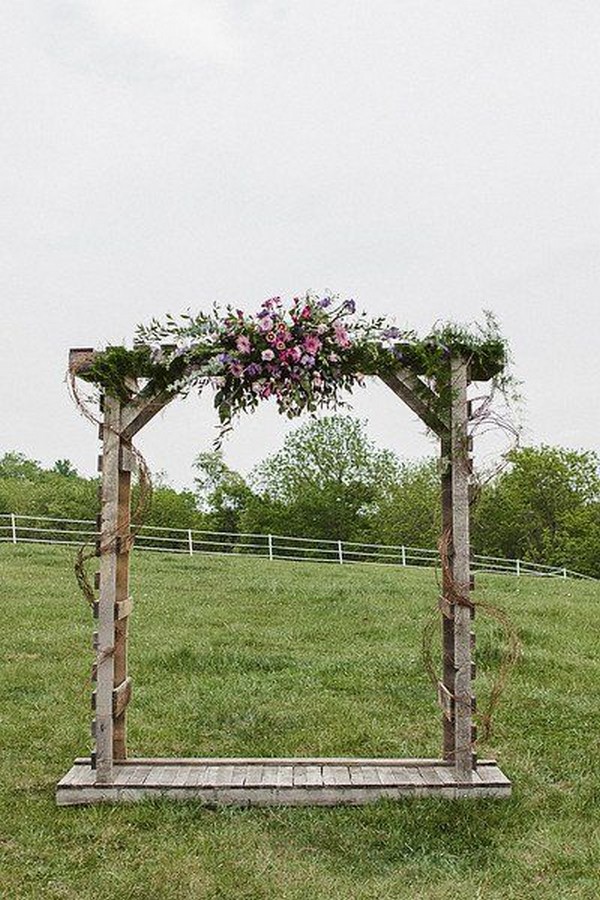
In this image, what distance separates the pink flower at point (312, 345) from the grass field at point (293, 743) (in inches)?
111

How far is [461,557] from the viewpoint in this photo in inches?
238

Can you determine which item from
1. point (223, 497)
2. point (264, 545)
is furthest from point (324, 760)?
point (223, 497)

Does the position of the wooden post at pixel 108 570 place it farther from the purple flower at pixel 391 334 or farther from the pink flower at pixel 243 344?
the purple flower at pixel 391 334

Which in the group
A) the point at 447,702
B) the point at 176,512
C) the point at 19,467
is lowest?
the point at 447,702

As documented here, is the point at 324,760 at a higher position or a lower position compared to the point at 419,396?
lower

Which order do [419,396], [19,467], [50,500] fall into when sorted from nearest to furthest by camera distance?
[419,396], [50,500], [19,467]

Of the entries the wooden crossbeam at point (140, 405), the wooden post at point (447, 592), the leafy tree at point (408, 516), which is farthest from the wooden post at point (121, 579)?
the leafy tree at point (408, 516)

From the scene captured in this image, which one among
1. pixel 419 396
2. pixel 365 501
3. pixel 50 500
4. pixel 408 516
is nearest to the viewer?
pixel 419 396

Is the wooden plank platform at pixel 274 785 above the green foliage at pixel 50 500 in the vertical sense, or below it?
below

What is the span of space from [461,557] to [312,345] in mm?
1683

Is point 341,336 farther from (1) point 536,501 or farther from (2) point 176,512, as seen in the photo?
(1) point 536,501

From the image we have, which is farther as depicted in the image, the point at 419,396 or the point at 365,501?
the point at 365,501

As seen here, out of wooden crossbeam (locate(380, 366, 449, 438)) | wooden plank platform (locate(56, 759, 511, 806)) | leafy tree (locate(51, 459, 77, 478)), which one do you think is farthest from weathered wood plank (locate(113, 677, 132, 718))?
leafy tree (locate(51, 459, 77, 478))

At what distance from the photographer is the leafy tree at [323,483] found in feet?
130
